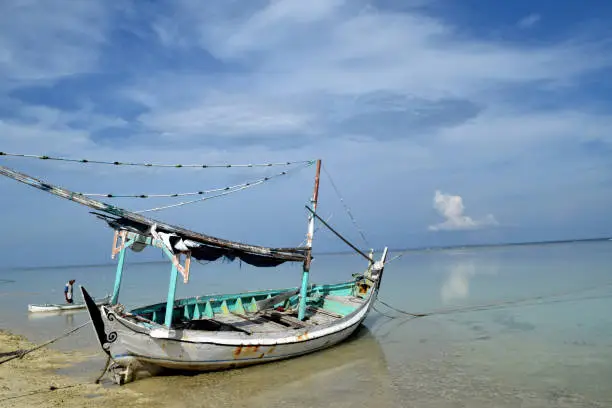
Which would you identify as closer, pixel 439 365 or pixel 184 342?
pixel 184 342

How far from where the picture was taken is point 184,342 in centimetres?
1029

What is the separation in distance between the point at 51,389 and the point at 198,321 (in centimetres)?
401

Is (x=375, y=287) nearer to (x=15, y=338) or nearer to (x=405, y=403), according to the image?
(x=405, y=403)

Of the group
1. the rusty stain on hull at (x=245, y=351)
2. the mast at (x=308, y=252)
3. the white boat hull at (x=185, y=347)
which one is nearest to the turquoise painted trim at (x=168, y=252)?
the white boat hull at (x=185, y=347)

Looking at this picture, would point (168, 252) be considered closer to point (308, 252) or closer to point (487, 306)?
point (308, 252)

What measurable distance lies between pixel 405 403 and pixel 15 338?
1465 cm

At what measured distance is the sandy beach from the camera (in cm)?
911

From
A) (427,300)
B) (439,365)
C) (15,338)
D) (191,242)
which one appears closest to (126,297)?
(15,338)

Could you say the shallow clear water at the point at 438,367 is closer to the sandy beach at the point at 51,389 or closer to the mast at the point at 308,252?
the sandy beach at the point at 51,389

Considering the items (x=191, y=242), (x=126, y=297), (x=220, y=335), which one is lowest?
(x=126, y=297)

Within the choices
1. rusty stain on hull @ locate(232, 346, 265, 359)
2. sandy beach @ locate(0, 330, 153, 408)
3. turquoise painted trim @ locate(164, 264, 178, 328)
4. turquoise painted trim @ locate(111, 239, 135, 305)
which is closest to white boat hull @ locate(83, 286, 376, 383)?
rusty stain on hull @ locate(232, 346, 265, 359)

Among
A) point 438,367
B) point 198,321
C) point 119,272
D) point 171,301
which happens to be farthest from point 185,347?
point 438,367

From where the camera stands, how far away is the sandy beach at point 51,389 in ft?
29.9

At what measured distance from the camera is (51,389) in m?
9.90
